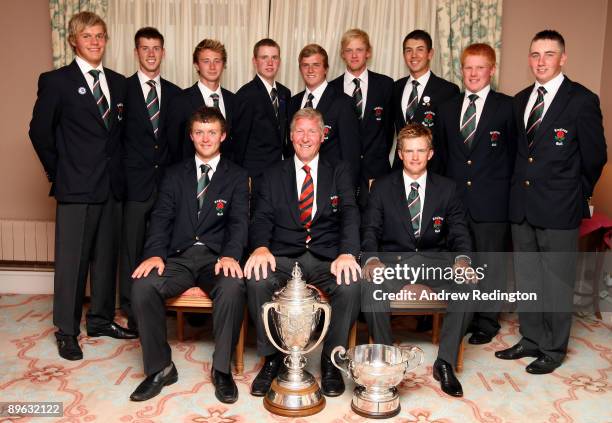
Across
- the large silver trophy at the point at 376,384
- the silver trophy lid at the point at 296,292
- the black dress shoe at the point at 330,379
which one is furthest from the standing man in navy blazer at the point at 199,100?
the large silver trophy at the point at 376,384

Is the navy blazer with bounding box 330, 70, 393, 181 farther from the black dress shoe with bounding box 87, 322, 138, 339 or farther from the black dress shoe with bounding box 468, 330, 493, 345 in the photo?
the black dress shoe with bounding box 87, 322, 138, 339

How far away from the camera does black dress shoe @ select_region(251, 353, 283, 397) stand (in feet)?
10.0

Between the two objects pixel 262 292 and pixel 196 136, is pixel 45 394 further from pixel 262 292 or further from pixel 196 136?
pixel 196 136

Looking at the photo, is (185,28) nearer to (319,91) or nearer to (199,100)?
(199,100)

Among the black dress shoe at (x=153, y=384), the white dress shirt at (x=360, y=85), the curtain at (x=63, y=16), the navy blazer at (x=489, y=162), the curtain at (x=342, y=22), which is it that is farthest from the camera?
the curtain at (x=342, y=22)

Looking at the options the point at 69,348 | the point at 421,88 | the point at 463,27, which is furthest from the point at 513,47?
the point at 69,348

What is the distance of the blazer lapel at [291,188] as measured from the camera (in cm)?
342

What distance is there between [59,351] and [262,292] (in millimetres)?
1225

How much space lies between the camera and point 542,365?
3.40 metres

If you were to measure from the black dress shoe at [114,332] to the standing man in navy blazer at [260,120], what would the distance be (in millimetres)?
1161

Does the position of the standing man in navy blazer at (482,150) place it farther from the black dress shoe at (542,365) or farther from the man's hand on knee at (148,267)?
the man's hand on knee at (148,267)

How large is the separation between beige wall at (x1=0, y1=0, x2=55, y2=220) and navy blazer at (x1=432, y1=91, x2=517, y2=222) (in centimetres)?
290

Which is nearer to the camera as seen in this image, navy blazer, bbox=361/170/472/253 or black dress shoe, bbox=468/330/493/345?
navy blazer, bbox=361/170/472/253

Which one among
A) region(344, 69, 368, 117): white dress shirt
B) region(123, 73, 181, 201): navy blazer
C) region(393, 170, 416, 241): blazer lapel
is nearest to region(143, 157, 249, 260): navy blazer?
region(123, 73, 181, 201): navy blazer
